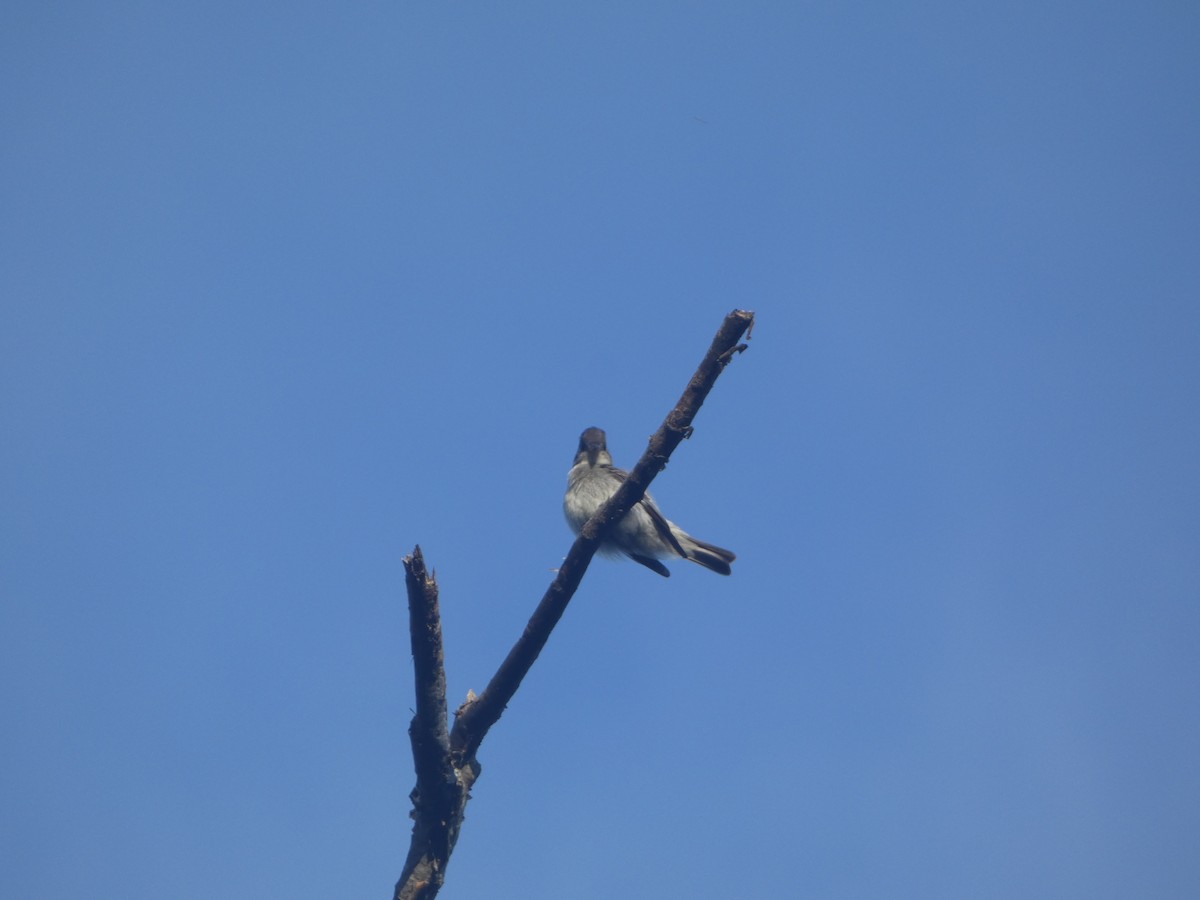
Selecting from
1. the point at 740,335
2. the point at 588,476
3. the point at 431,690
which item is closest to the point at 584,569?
the point at 431,690

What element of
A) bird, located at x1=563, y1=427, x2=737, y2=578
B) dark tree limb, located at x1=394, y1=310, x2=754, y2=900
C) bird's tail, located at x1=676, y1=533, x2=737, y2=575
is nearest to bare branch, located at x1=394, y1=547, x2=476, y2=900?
dark tree limb, located at x1=394, y1=310, x2=754, y2=900

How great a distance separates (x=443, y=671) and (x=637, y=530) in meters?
4.20

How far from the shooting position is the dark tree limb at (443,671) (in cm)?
575

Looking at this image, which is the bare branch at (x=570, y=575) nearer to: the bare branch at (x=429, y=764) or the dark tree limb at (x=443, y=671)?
the dark tree limb at (x=443, y=671)

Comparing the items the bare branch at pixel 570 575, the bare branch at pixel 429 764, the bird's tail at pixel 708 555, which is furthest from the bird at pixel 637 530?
the bare branch at pixel 429 764

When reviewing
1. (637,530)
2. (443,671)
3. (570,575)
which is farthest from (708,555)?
(443,671)

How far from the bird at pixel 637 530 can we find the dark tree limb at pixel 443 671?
9.87ft

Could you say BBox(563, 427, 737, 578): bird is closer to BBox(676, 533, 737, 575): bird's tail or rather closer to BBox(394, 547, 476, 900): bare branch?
BBox(676, 533, 737, 575): bird's tail

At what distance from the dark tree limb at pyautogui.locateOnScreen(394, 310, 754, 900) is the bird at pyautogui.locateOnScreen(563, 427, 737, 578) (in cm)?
301

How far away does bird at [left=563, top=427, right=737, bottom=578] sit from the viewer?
9.66 meters

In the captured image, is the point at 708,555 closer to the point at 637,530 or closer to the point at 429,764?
the point at 637,530

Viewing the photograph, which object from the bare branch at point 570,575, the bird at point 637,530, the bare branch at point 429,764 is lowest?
the bare branch at point 429,764

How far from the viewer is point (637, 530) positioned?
32.1ft

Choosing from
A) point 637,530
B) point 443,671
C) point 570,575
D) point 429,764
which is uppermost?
point 637,530
